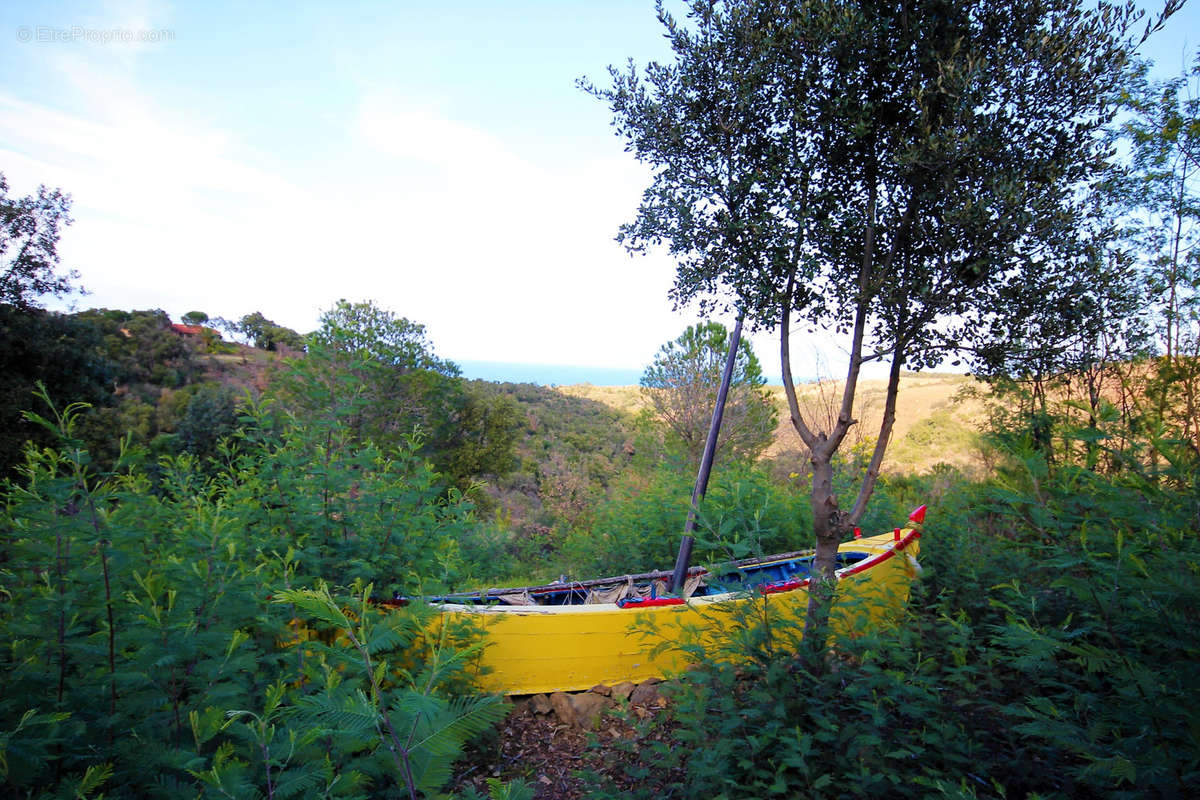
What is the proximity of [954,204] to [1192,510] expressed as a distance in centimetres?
213

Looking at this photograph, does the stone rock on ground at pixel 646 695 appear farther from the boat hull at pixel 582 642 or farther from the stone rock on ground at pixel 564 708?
the stone rock on ground at pixel 564 708

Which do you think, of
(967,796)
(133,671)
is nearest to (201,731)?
(133,671)

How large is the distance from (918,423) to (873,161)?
78.2 feet

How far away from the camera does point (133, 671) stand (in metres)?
1.95

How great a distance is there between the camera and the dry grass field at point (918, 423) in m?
9.61

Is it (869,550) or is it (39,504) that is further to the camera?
(869,550)

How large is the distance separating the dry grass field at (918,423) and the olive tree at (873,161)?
176cm

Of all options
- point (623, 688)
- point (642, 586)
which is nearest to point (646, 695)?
point (623, 688)

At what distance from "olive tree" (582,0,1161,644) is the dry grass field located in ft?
5.78

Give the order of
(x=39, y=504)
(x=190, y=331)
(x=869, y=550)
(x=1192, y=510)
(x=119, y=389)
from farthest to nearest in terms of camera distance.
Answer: (x=190, y=331)
(x=119, y=389)
(x=869, y=550)
(x=39, y=504)
(x=1192, y=510)

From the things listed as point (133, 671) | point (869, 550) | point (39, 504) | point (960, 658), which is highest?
point (39, 504)

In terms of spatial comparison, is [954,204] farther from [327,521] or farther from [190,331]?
[190,331]

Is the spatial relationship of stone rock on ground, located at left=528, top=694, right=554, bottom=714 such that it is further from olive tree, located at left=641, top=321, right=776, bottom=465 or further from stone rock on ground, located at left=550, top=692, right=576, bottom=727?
olive tree, located at left=641, top=321, right=776, bottom=465

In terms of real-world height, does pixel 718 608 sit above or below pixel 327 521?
below
